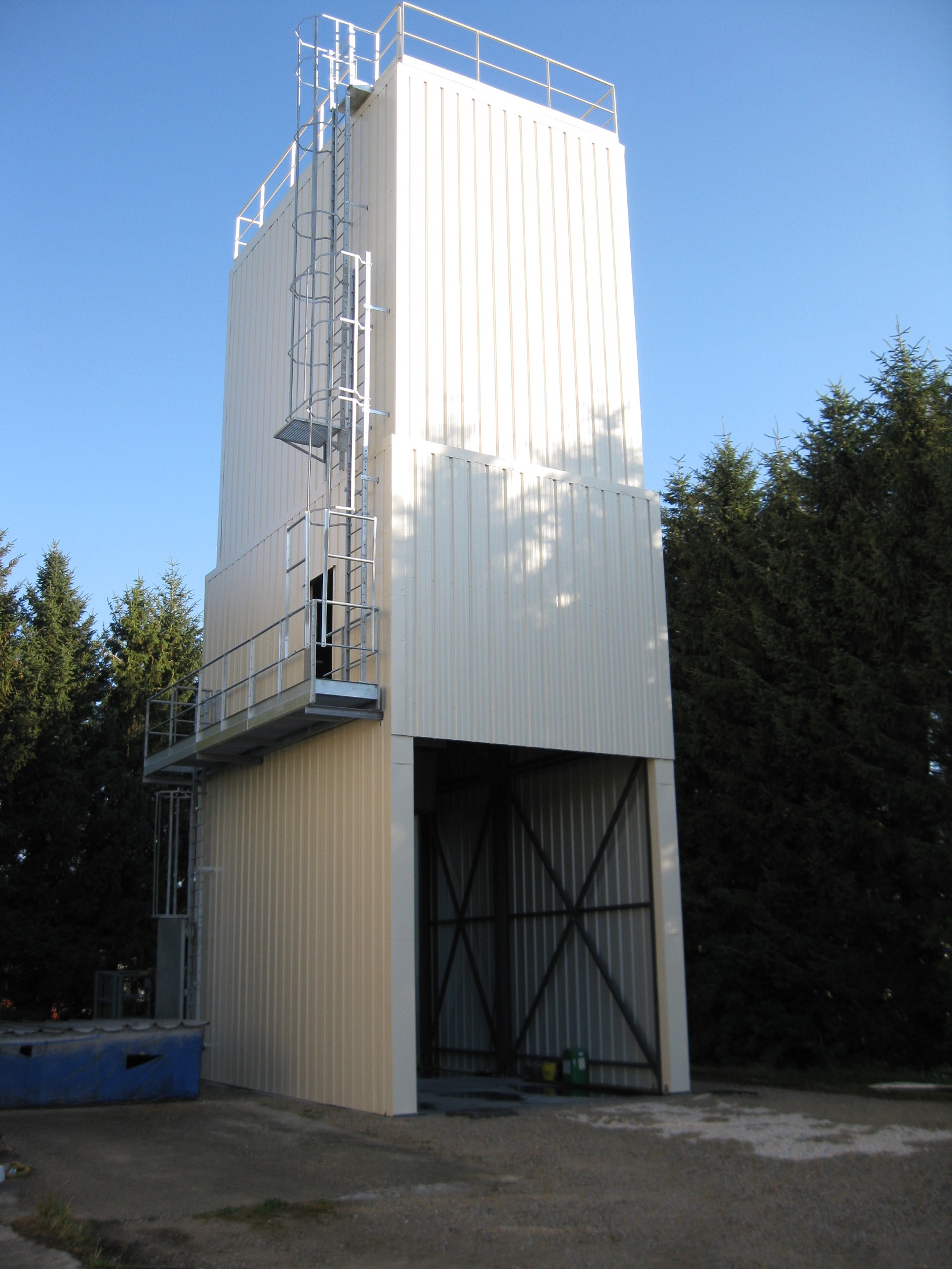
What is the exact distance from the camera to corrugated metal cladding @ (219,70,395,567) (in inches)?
645

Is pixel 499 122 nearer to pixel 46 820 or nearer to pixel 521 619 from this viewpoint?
pixel 521 619

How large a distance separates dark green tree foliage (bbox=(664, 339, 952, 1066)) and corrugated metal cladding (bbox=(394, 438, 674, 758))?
5612 mm

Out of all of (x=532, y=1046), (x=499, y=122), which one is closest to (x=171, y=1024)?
(x=532, y=1046)

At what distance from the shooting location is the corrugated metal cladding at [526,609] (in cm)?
1463

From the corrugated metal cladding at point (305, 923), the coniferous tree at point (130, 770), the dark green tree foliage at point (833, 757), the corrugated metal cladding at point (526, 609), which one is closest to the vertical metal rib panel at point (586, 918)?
the corrugated metal cladding at point (526, 609)

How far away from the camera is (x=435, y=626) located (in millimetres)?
14711

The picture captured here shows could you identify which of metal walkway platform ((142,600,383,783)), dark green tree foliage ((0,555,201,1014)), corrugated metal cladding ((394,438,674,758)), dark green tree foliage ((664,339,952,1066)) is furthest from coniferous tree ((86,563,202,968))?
corrugated metal cladding ((394,438,674,758))

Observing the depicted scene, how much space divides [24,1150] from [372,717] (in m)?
5.93

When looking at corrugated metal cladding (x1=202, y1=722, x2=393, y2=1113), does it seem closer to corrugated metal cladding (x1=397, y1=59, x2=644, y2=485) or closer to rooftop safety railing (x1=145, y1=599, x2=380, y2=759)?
rooftop safety railing (x1=145, y1=599, x2=380, y2=759)

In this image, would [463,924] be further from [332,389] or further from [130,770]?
[130,770]

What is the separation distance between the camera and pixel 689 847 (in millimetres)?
23609

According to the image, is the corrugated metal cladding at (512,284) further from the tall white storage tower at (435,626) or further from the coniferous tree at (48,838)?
the coniferous tree at (48,838)

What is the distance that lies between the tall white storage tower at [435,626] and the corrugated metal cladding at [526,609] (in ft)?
0.13

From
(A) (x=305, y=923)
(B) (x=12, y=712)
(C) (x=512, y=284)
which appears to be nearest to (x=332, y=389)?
(C) (x=512, y=284)
